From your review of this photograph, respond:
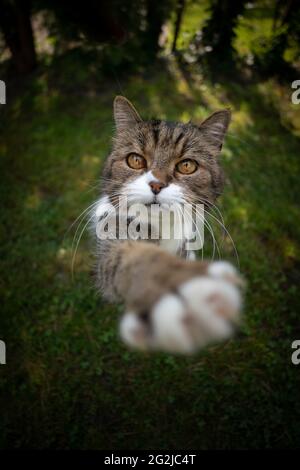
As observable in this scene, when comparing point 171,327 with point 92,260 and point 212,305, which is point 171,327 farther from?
point 92,260

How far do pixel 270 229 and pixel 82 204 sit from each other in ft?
7.66

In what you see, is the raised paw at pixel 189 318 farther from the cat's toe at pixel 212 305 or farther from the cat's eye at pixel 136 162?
the cat's eye at pixel 136 162

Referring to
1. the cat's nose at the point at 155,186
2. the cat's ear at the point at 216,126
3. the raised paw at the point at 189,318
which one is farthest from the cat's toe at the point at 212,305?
the cat's ear at the point at 216,126

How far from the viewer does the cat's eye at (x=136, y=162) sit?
1992 millimetres

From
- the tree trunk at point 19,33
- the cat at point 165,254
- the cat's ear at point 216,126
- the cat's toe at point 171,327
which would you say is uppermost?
the tree trunk at point 19,33

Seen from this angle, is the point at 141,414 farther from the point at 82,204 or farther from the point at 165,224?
the point at 82,204

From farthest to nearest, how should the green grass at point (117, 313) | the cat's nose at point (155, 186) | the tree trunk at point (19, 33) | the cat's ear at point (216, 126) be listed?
the tree trunk at point (19, 33)
the green grass at point (117, 313)
the cat's ear at point (216, 126)
the cat's nose at point (155, 186)

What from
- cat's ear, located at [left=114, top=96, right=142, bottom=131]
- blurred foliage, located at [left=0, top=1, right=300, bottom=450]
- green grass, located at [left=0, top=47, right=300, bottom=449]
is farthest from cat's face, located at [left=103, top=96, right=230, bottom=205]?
green grass, located at [left=0, top=47, right=300, bottom=449]

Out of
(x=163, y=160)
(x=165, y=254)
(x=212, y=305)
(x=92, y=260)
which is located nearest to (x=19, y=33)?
(x=92, y=260)

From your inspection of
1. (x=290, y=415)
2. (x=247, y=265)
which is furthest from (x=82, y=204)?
(x=290, y=415)

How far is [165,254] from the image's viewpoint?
4.31 feet

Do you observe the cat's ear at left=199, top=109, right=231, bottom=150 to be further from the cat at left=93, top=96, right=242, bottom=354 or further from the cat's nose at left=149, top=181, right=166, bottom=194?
the cat's nose at left=149, top=181, right=166, bottom=194

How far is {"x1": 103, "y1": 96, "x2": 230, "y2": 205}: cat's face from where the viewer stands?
183 centimetres
